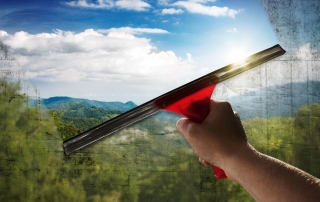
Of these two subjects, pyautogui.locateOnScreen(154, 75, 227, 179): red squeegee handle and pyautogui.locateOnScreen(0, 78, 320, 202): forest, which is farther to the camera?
pyautogui.locateOnScreen(0, 78, 320, 202): forest

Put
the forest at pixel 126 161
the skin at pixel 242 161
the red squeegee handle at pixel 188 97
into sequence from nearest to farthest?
the skin at pixel 242 161 < the red squeegee handle at pixel 188 97 < the forest at pixel 126 161

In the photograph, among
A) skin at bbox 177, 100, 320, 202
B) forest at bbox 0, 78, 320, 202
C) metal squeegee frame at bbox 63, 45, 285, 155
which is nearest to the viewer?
skin at bbox 177, 100, 320, 202

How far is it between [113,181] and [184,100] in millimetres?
4577

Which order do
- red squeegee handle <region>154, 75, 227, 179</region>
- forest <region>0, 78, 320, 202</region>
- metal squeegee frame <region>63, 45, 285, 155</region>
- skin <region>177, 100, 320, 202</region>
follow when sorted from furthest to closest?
forest <region>0, 78, 320, 202</region>
metal squeegee frame <region>63, 45, 285, 155</region>
red squeegee handle <region>154, 75, 227, 179</region>
skin <region>177, 100, 320, 202</region>

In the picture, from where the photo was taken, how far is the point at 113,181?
202 inches

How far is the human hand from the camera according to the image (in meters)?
0.57

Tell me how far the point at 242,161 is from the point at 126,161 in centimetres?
459

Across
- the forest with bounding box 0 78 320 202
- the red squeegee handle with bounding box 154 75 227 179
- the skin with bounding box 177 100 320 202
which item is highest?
the red squeegee handle with bounding box 154 75 227 179

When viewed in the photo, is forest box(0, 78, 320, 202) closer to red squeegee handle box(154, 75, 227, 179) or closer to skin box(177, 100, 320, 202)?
red squeegee handle box(154, 75, 227, 179)

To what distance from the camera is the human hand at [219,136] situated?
572 mm

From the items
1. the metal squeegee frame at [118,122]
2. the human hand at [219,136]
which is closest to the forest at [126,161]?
the metal squeegee frame at [118,122]

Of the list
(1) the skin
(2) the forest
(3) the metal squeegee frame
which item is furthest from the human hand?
(2) the forest

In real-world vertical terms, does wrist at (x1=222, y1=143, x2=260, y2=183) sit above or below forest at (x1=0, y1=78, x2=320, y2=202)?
above

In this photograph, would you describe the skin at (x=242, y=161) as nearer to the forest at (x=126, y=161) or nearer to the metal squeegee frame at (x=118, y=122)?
the metal squeegee frame at (x=118, y=122)
